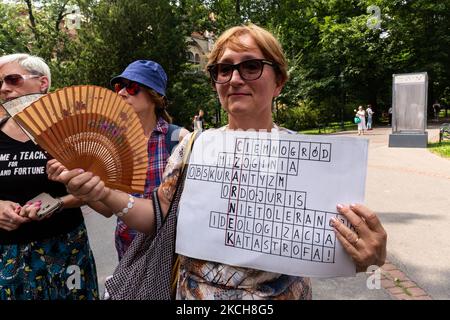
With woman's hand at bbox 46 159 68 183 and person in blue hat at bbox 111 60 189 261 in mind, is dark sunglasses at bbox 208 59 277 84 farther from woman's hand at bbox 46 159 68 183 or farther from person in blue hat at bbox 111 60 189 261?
person in blue hat at bbox 111 60 189 261

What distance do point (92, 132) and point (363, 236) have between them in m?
1.01

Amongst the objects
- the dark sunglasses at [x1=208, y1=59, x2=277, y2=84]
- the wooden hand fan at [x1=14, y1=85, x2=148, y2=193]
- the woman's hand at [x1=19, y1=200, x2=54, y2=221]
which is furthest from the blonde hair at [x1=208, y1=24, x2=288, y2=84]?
the woman's hand at [x1=19, y1=200, x2=54, y2=221]

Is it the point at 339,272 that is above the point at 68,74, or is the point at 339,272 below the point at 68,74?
below

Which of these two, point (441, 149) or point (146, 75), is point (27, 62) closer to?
point (146, 75)

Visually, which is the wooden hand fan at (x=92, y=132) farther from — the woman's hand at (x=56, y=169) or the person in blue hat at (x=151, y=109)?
the person in blue hat at (x=151, y=109)

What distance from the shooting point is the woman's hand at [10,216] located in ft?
5.99

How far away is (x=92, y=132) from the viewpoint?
1414mm

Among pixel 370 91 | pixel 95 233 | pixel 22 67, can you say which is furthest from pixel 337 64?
pixel 22 67

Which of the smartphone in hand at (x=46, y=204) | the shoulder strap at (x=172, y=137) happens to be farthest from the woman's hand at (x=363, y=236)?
the shoulder strap at (x=172, y=137)

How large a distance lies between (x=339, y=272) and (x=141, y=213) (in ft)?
2.41

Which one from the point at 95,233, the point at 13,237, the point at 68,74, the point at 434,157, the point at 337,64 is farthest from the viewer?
the point at 337,64
